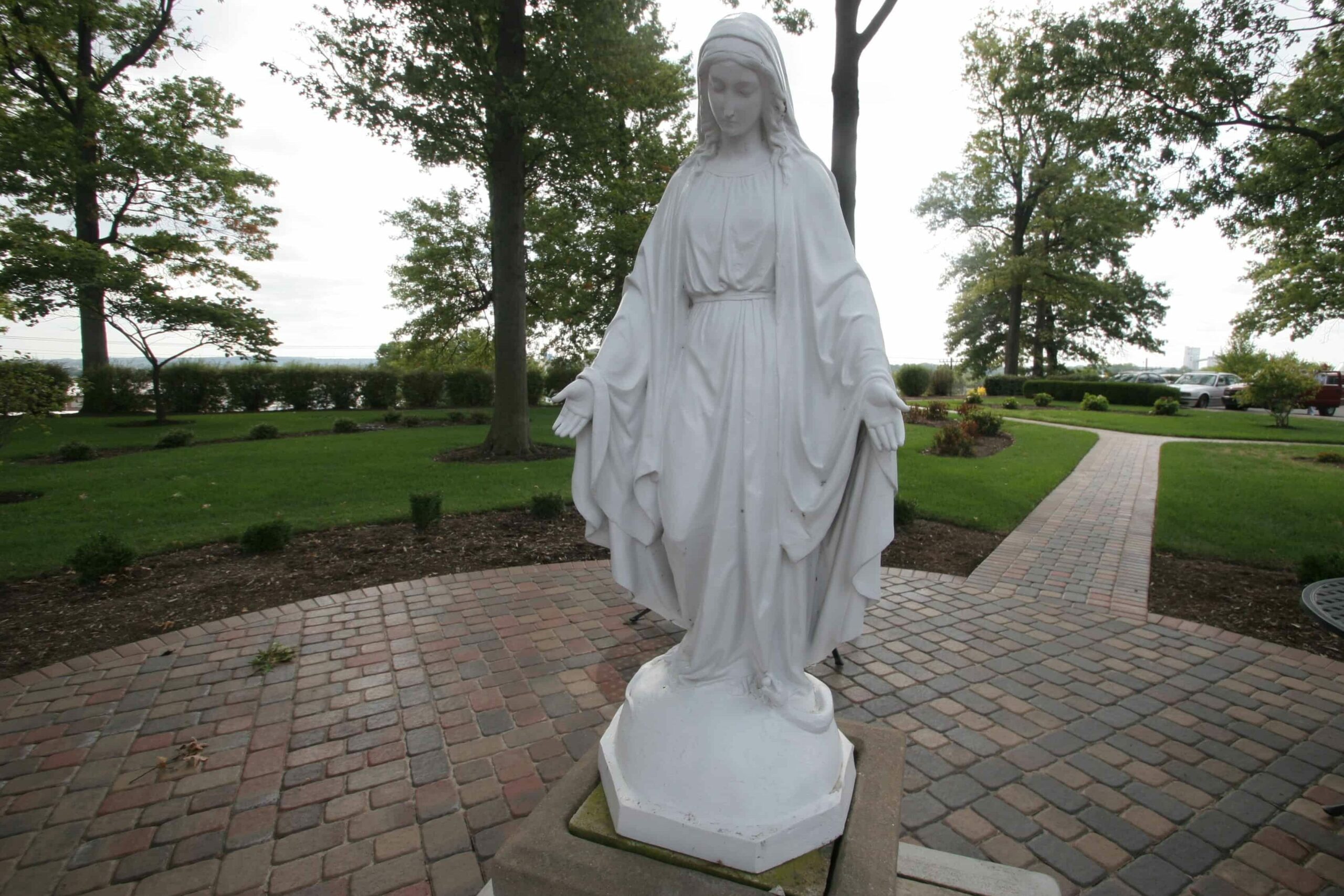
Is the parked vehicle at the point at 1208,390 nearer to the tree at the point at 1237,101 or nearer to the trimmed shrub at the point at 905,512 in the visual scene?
the tree at the point at 1237,101

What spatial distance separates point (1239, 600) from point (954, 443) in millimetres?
7822

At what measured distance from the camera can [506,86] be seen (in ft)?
32.3

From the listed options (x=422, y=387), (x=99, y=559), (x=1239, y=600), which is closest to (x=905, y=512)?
(x=1239, y=600)

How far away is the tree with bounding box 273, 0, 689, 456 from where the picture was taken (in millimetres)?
9625

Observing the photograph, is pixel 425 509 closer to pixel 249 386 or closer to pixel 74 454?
pixel 74 454

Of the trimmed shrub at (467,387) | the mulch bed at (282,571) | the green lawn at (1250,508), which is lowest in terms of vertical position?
the mulch bed at (282,571)

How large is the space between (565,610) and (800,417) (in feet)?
12.2

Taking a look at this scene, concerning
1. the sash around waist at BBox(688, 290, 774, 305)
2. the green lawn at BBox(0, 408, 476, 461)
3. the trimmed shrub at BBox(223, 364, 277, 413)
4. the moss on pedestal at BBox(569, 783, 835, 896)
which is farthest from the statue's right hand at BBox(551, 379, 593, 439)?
the trimmed shrub at BBox(223, 364, 277, 413)

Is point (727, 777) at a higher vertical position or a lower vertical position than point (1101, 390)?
lower

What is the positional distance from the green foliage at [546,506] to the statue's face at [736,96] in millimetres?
6244

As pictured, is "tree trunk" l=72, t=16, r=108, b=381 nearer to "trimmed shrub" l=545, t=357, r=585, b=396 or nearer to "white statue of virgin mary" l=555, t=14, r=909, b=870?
"trimmed shrub" l=545, t=357, r=585, b=396

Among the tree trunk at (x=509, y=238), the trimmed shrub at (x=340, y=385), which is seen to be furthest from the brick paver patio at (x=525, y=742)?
the trimmed shrub at (x=340, y=385)

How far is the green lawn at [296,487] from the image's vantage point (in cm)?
741

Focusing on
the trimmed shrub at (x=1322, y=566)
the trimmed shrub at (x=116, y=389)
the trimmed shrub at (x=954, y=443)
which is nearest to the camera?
the trimmed shrub at (x=1322, y=566)
